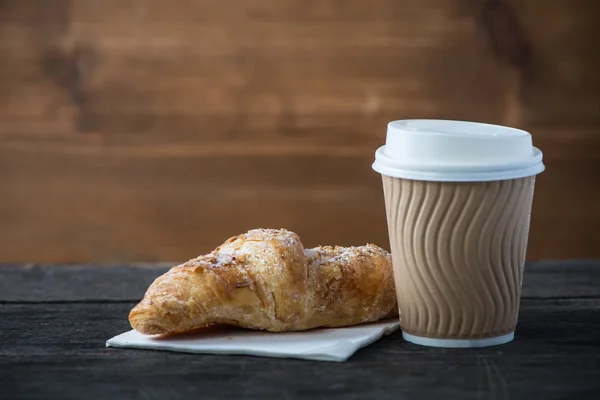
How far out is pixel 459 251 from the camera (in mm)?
971

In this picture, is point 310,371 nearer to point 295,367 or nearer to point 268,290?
point 295,367

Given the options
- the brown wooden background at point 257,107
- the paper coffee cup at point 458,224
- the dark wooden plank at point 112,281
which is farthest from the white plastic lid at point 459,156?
the brown wooden background at point 257,107

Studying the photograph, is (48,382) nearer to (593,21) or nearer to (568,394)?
(568,394)

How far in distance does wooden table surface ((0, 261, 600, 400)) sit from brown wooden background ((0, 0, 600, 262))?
2.78 feet

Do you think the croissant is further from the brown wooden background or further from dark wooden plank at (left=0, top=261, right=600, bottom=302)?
the brown wooden background

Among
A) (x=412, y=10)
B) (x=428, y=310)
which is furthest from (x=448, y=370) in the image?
(x=412, y=10)

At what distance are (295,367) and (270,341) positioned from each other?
75 millimetres

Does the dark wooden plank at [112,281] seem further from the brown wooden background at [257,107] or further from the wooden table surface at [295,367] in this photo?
the brown wooden background at [257,107]

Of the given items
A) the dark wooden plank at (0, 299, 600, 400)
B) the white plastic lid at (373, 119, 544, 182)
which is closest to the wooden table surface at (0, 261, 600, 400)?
the dark wooden plank at (0, 299, 600, 400)

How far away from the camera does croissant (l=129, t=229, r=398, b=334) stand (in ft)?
3.27

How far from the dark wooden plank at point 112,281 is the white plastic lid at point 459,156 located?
375 millimetres

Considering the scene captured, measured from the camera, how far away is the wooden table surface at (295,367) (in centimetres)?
86

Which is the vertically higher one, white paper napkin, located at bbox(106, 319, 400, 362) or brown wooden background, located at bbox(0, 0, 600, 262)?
brown wooden background, located at bbox(0, 0, 600, 262)

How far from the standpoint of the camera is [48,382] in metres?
0.89
